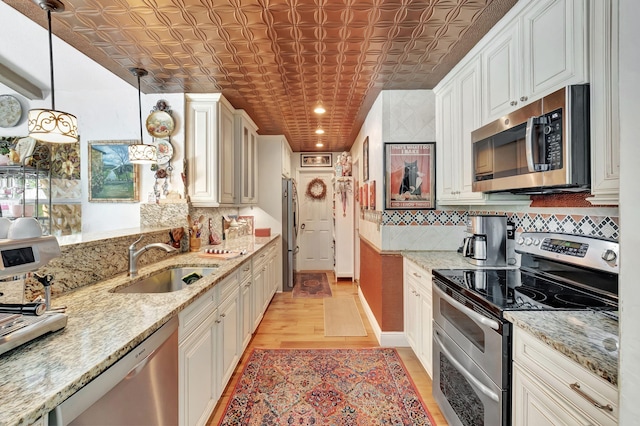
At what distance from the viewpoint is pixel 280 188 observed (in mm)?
4473

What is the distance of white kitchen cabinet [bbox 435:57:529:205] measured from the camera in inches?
78.7

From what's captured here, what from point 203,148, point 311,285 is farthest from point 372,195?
point 311,285

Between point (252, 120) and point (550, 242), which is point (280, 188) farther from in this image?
point (550, 242)

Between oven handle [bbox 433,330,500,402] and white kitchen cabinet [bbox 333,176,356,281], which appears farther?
white kitchen cabinet [bbox 333,176,356,281]

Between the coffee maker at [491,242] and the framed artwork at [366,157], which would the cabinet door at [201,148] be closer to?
the framed artwork at [366,157]

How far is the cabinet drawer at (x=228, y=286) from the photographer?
1917mm

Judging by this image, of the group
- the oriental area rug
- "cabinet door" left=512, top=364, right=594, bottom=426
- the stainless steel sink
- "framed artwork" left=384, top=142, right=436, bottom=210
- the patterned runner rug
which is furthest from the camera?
the patterned runner rug

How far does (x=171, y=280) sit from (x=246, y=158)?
78.3 inches

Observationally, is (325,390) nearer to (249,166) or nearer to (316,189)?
(249,166)

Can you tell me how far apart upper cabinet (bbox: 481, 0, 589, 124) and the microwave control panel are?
0.47 ft

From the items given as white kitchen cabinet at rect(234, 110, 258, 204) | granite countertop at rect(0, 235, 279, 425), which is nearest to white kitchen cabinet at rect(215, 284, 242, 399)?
granite countertop at rect(0, 235, 279, 425)

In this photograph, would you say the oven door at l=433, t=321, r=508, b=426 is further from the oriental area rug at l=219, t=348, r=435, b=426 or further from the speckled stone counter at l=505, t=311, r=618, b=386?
the speckled stone counter at l=505, t=311, r=618, b=386

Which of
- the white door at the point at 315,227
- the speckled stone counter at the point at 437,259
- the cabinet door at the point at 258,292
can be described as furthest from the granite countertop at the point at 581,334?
the white door at the point at 315,227

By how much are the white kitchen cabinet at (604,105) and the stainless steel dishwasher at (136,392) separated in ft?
6.10
